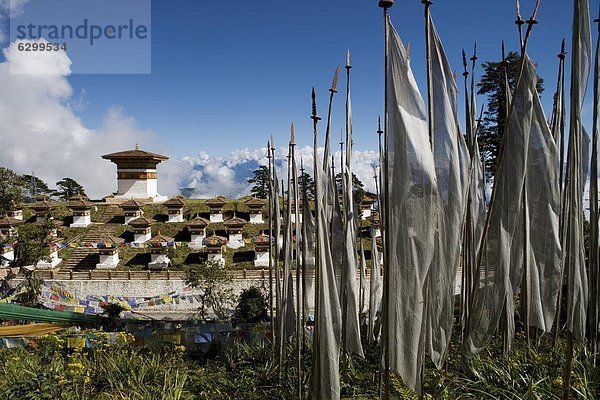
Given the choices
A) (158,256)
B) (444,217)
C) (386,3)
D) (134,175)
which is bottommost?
(158,256)

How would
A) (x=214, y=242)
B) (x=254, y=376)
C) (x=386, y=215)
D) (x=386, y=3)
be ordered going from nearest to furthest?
(x=386, y=3), (x=386, y=215), (x=254, y=376), (x=214, y=242)

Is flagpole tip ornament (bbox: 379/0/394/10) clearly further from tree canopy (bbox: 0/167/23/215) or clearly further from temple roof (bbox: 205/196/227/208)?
tree canopy (bbox: 0/167/23/215)

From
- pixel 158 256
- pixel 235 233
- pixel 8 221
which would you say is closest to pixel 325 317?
pixel 158 256

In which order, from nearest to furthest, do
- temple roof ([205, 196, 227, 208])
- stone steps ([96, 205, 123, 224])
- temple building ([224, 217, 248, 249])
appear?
→ 1. temple building ([224, 217, 248, 249])
2. temple roof ([205, 196, 227, 208])
3. stone steps ([96, 205, 123, 224])

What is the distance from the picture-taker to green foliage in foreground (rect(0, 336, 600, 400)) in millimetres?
3908

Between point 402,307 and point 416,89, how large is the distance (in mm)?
1519

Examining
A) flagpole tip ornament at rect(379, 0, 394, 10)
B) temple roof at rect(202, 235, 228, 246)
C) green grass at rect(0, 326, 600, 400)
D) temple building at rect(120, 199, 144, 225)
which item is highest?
flagpole tip ornament at rect(379, 0, 394, 10)

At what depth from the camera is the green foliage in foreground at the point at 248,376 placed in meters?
3.91

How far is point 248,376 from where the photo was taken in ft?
20.0

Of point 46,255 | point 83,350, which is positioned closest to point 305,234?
point 83,350

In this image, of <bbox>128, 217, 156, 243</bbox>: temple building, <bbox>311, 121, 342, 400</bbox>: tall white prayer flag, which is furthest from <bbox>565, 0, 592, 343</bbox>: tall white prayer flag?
<bbox>128, 217, 156, 243</bbox>: temple building

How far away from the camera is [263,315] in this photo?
41.4 feet

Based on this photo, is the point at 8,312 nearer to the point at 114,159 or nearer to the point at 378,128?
the point at 378,128

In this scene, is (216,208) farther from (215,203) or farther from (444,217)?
(444,217)
